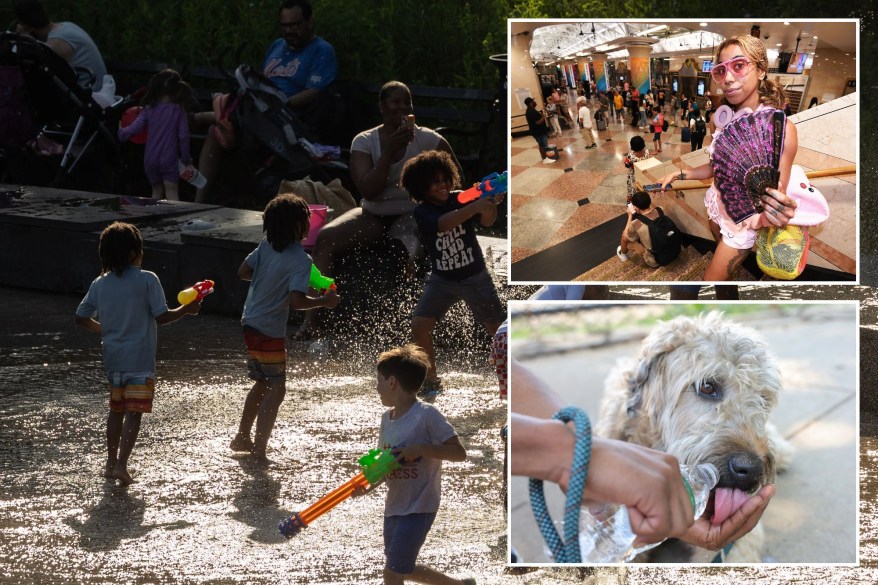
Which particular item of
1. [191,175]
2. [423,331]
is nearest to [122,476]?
[423,331]

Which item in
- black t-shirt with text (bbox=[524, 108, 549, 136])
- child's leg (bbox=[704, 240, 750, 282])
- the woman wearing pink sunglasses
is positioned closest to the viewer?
the woman wearing pink sunglasses

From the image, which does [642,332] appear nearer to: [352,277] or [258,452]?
[258,452]

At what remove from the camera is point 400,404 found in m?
4.16

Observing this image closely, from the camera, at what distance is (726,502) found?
2.64m

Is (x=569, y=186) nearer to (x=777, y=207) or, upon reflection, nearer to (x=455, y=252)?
(x=777, y=207)

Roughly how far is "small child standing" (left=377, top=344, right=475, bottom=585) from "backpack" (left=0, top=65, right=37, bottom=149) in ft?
23.9

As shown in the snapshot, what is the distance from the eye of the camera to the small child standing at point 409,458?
4062 mm

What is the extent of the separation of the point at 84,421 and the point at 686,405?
4.29 m

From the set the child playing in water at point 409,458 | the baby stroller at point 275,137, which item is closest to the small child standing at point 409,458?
the child playing in water at point 409,458

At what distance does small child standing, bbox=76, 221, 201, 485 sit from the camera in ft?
18.5

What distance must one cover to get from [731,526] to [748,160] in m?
0.82

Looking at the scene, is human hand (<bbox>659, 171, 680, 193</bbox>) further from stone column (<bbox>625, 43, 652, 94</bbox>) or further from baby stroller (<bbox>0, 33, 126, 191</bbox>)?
baby stroller (<bbox>0, 33, 126, 191</bbox>)

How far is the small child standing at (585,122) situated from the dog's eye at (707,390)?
0.73m

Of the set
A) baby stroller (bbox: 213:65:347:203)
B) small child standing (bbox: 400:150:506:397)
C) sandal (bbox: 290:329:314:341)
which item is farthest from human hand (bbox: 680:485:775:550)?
baby stroller (bbox: 213:65:347:203)
